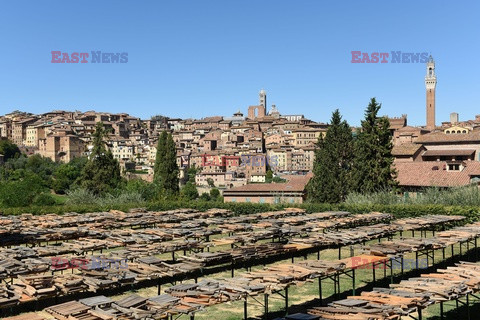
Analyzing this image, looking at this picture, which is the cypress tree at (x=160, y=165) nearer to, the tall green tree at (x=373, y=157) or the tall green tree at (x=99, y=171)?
the tall green tree at (x=99, y=171)

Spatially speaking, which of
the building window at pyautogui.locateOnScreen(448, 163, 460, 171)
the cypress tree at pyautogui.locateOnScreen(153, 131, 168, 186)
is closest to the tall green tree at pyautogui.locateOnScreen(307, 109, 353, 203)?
the building window at pyautogui.locateOnScreen(448, 163, 460, 171)

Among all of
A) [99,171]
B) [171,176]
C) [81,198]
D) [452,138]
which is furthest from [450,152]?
[99,171]

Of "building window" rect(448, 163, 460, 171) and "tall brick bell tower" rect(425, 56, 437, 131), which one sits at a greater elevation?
"tall brick bell tower" rect(425, 56, 437, 131)

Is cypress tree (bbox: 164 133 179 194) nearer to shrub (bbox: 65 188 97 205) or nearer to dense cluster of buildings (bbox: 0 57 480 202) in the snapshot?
shrub (bbox: 65 188 97 205)

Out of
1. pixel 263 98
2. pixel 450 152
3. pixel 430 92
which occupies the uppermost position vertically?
pixel 263 98

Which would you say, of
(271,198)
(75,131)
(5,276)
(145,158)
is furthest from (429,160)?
(75,131)

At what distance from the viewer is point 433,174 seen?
33.7m

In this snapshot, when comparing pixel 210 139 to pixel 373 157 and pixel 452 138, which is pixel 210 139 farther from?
pixel 373 157

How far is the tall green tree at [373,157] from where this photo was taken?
32.2m

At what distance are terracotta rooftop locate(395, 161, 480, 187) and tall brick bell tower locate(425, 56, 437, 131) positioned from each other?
251 ft

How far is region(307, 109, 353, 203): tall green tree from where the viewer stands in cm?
3428

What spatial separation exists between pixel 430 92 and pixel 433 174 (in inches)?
3319

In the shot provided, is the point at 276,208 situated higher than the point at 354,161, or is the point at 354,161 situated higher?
the point at 354,161

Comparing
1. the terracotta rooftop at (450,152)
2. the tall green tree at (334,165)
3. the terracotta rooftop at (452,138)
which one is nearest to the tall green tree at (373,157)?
the tall green tree at (334,165)
